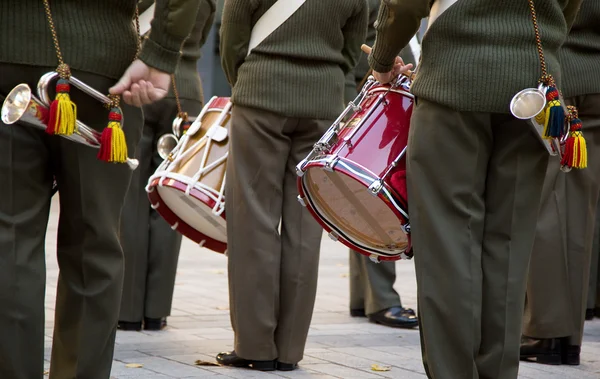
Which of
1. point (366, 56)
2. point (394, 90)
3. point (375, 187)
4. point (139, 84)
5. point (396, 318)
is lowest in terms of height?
point (396, 318)

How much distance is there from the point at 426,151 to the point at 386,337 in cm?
251

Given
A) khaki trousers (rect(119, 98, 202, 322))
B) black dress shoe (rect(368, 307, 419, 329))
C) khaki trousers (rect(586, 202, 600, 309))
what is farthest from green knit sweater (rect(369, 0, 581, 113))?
khaki trousers (rect(586, 202, 600, 309))

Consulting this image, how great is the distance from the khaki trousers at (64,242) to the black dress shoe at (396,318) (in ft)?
9.33

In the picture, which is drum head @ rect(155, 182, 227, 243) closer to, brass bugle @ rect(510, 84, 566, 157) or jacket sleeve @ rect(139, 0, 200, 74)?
jacket sleeve @ rect(139, 0, 200, 74)

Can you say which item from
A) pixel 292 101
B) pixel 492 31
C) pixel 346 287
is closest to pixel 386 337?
pixel 292 101

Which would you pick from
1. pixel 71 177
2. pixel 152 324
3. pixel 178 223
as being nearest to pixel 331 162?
pixel 71 177

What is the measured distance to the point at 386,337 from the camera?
571 cm

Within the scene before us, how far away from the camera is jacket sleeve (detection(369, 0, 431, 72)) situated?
3.40 meters

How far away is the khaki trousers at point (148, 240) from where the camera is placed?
5.75 m

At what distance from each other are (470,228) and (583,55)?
5.14 ft

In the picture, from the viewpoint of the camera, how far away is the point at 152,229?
5.93 meters

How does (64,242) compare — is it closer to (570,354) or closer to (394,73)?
(394,73)

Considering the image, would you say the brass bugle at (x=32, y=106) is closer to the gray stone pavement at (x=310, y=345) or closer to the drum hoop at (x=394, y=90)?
the drum hoop at (x=394, y=90)

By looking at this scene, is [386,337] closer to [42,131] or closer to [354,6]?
[354,6]
